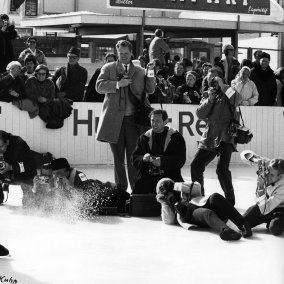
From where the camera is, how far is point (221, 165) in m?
11.1

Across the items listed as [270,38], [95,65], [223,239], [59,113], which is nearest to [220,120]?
[223,239]

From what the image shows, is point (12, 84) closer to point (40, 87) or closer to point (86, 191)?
point (40, 87)

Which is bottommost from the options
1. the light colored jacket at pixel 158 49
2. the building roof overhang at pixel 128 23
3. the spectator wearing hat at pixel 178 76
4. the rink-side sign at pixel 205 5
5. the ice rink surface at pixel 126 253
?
the ice rink surface at pixel 126 253

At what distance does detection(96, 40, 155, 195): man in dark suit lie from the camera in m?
11.2

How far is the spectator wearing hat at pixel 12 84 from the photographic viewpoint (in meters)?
15.2

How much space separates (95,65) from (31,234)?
37.7ft

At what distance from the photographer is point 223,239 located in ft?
29.0

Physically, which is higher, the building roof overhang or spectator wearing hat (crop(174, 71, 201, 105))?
the building roof overhang

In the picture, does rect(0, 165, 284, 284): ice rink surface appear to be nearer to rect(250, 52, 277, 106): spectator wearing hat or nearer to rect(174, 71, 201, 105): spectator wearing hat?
rect(174, 71, 201, 105): spectator wearing hat

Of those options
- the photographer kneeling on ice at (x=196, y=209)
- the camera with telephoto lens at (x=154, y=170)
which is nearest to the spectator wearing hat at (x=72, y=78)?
the camera with telephoto lens at (x=154, y=170)

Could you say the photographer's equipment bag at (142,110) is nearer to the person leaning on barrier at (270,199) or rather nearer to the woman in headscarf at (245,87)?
the person leaning on barrier at (270,199)

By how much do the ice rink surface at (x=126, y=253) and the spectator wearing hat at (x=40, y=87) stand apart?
15.6 feet

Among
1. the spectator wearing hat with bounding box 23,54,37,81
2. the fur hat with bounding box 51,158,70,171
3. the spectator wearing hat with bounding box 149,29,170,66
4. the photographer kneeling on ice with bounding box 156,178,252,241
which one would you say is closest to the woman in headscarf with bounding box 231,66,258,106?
the spectator wearing hat with bounding box 149,29,170,66

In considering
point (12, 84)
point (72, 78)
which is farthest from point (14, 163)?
point (72, 78)
